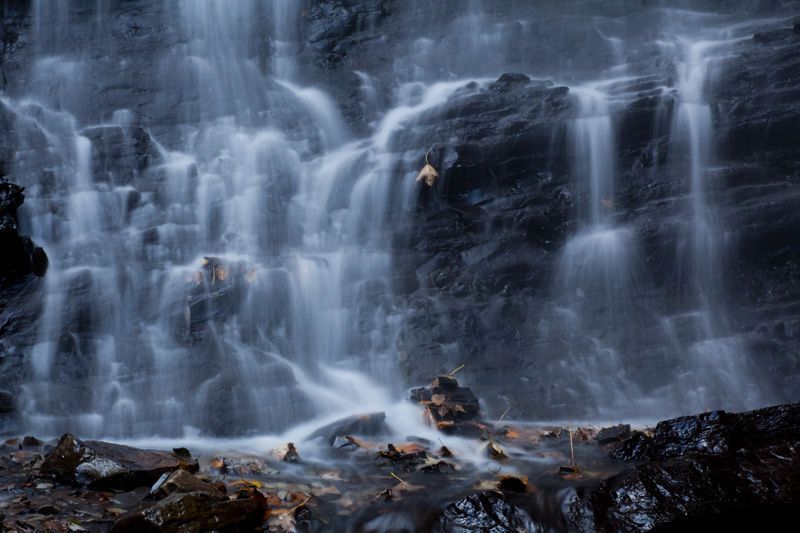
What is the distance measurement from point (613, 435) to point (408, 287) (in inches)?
166

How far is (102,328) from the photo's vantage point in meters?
9.05

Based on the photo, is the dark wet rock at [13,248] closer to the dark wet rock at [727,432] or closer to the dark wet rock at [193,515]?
the dark wet rock at [193,515]

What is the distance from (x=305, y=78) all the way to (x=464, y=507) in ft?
40.2

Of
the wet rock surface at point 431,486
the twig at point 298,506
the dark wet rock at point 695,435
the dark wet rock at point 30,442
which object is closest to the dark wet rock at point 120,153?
the dark wet rock at point 30,442

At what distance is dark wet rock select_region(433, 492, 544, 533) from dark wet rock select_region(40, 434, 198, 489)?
2.70 meters

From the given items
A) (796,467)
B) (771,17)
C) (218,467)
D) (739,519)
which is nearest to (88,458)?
(218,467)

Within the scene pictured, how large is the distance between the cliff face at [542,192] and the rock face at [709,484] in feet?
10.2

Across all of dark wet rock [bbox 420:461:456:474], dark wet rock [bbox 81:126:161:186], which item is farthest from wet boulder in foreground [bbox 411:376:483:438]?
dark wet rock [bbox 81:126:161:186]

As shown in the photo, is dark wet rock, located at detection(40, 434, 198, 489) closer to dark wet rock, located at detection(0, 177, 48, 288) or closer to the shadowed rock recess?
the shadowed rock recess

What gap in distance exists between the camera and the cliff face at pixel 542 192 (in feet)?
29.3

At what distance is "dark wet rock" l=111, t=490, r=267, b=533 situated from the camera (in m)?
4.12

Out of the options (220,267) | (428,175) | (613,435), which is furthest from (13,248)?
(613,435)

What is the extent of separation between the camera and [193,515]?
13.8 ft

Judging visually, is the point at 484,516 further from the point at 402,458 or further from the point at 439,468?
the point at 402,458
